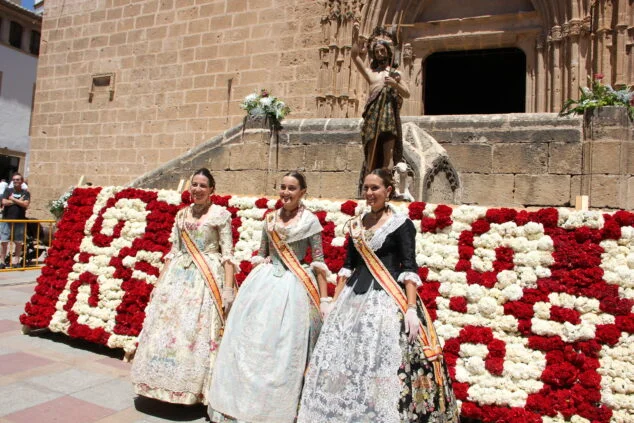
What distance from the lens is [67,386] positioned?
4215 mm

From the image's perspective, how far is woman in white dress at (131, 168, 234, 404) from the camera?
3.76 meters

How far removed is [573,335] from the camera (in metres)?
3.52

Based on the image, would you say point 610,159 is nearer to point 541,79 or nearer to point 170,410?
point 541,79

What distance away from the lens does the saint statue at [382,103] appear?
219 inches

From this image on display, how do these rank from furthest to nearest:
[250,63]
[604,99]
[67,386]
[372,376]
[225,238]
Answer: [250,63]
[604,99]
[67,386]
[225,238]
[372,376]

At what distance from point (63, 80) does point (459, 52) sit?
11326mm

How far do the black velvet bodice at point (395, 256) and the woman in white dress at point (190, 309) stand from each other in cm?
113

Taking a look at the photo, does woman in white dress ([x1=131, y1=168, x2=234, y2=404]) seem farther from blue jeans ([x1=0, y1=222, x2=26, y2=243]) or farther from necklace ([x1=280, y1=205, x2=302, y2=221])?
blue jeans ([x1=0, y1=222, x2=26, y2=243])

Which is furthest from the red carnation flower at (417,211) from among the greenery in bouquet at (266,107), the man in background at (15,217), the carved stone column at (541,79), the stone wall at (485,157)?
the man in background at (15,217)

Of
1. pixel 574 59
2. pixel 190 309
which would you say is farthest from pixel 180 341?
pixel 574 59

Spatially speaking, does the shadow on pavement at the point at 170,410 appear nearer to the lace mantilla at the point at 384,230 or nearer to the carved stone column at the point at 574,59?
the lace mantilla at the point at 384,230

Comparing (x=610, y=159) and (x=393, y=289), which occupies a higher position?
(x=610, y=159)

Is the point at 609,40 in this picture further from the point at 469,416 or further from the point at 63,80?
the point at 63,80

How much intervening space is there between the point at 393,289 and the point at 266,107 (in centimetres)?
587
